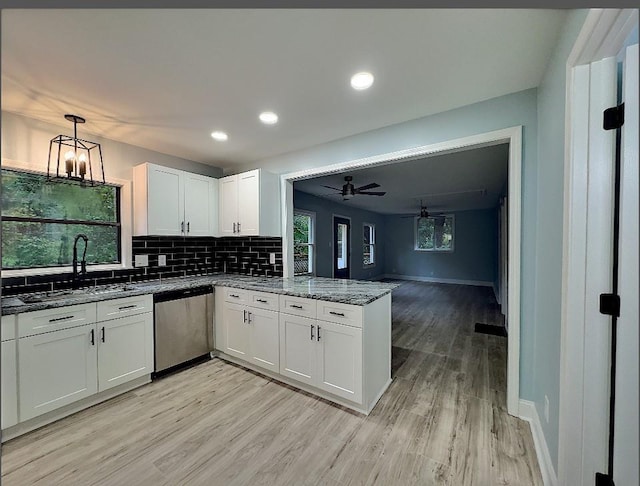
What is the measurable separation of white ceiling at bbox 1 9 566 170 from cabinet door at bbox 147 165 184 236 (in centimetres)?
57

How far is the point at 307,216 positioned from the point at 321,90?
4093 mm

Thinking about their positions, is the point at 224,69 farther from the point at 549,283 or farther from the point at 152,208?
the point at 549,283

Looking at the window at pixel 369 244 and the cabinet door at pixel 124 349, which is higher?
the window at pixel 369 244

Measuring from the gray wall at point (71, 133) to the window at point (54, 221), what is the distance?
149 mm

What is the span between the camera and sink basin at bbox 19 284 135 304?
2318 mm

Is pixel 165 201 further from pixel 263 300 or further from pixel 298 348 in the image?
pixel 298 348

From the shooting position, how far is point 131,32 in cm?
156

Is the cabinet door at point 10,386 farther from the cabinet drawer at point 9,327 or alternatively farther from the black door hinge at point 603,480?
the black door hinge at point 603,480

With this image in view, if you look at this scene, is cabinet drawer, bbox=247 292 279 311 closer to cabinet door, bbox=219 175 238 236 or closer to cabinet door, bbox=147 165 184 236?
cabinet door, bbox=219 175 238 236

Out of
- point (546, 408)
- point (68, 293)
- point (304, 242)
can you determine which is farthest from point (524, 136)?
point (304, 242)

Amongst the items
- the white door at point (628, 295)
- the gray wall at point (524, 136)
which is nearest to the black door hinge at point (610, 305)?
the white door at point (628, 295)

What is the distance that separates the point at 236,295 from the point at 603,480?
2.77 meters

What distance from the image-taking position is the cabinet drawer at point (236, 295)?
2994 millimetres

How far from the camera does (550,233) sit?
1.77 meters
